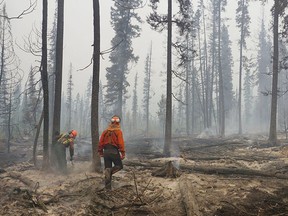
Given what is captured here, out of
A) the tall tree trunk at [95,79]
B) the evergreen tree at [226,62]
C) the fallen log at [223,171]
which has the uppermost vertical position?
the evergreen tree at [226,62]

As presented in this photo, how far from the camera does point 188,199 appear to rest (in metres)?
6.30

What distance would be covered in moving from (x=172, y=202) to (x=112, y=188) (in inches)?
74.0

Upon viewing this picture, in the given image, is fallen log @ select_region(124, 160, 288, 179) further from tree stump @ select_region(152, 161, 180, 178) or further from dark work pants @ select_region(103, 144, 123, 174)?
dark work pants @ select_region(103, 144, 123, 174)

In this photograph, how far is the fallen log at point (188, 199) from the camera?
567 cm

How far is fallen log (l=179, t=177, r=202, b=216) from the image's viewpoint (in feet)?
18.6

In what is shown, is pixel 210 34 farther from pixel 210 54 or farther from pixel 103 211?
pixel 103 211

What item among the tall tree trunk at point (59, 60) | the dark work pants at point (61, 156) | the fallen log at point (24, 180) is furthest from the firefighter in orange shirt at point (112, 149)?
the tall tree trunk at point (59, 60)

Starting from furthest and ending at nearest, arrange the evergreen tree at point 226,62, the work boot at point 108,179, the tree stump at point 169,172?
the evergreen tree at point 226,62 → the tree stump at point 169,172 → the work boot at point 108,179

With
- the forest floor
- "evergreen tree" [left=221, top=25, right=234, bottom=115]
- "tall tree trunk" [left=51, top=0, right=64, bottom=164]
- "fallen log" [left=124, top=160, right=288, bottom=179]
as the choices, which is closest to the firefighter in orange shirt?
the forest floor

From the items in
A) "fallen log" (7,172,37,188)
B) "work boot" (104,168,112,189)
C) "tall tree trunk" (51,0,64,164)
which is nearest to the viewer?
"work boot" (104,168,112,189)

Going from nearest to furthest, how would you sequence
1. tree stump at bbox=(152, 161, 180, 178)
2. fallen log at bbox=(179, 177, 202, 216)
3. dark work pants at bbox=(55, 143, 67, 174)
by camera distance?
fallen log at bbox=(179, 177, 202, 216), tree stump at bbox=(152, 161, 180, 178), dark work pants at bbox=(55, 143, 67, 174)

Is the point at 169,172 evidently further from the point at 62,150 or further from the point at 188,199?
the point at 62,150

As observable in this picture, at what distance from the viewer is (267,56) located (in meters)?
61.6

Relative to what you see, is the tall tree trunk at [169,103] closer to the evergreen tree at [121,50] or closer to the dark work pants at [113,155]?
the dark work pants at [113,155]
